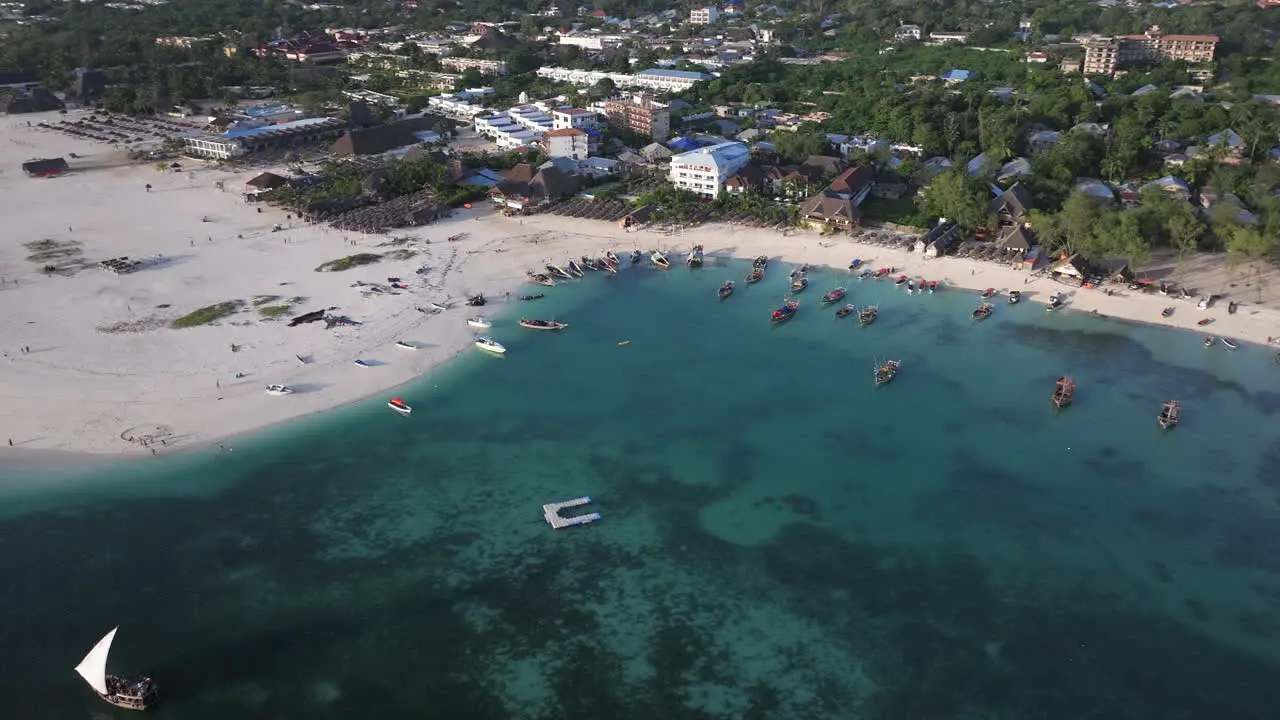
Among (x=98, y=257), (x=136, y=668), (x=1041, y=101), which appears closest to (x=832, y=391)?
(x=136, y=668)

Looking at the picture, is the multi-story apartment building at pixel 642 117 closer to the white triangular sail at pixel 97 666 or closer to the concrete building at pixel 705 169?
the concrete building at pixel 705 169

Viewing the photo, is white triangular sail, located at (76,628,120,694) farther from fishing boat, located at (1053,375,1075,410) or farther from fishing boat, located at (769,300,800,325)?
fishing boat, located at (1053,375,1075,410)

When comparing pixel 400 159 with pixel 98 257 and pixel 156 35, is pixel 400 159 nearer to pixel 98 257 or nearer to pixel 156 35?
pixel 98 257

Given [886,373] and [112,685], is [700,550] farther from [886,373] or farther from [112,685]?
[112,685]

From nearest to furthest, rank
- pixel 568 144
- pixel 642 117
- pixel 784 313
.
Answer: pixel 784 313 < pixel 568 144 < pixel 642 117

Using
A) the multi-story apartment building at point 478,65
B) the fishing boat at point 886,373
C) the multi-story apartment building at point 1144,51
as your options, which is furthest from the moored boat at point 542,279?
the multi-story apartment building at point 1144,51

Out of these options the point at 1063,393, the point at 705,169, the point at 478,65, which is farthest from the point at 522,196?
the point at 478,65
